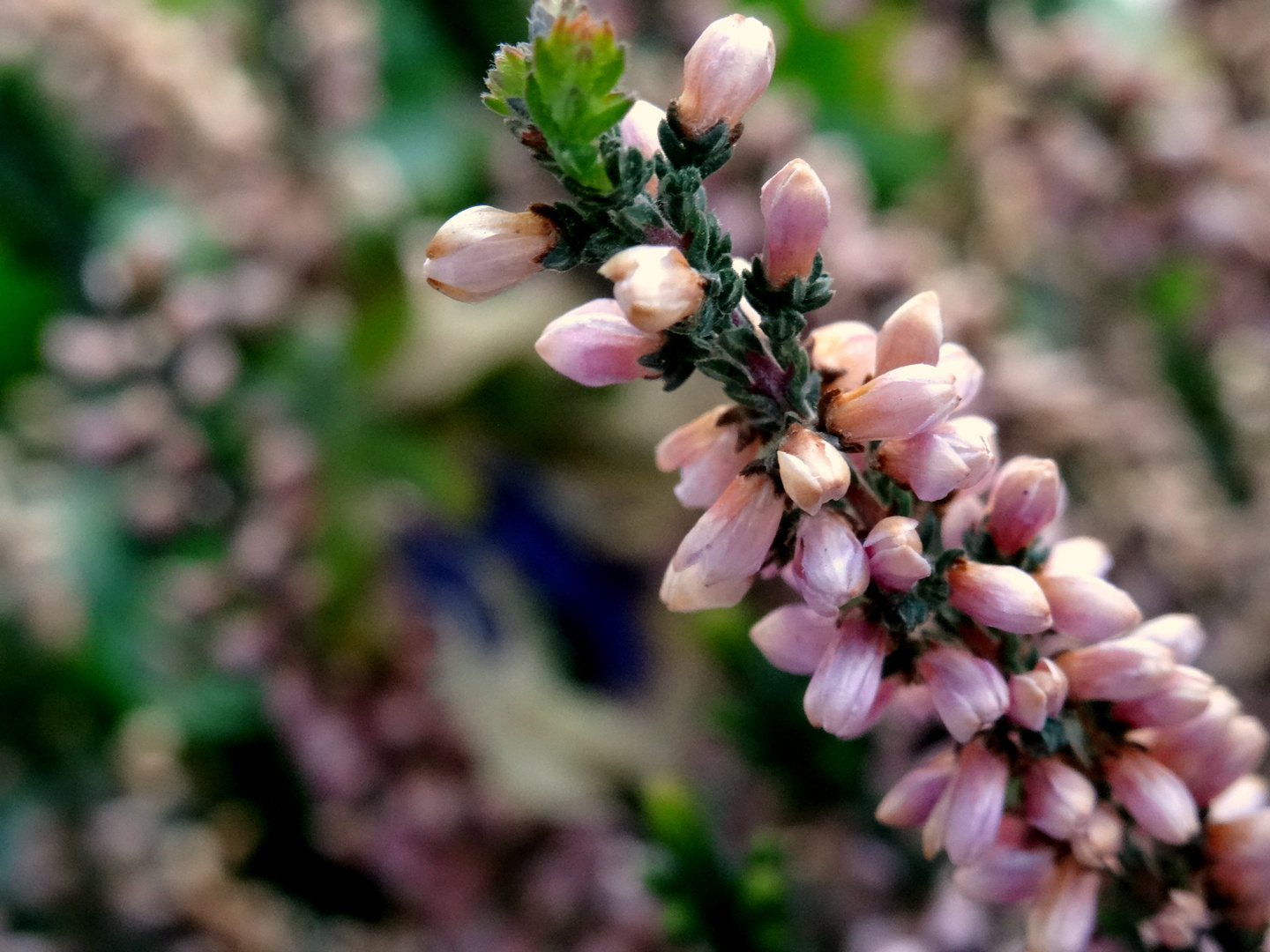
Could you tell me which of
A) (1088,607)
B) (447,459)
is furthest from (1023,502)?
(447,459)

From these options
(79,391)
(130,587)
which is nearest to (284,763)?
(130,587)

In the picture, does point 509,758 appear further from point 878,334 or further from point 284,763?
point 878,334

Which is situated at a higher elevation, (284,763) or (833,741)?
(833,741)

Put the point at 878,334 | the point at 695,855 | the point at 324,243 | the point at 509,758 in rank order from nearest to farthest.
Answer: the point at 878,334 < the point at 695,855 < the point at 509,758 < the point at 324,243

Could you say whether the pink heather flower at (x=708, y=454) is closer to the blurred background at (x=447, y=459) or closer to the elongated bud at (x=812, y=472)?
the elongated bud at (x=812, y=472)

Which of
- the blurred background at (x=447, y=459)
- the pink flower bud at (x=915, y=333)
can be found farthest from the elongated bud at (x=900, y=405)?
the blurred background at (x=447, y=459)

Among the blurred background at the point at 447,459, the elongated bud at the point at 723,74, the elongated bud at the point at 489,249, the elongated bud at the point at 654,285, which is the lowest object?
the blurred background at the point at 447,459

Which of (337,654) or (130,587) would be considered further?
(130,587)
